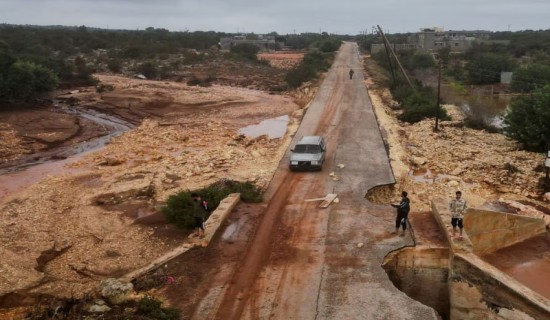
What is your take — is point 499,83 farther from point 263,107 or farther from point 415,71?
point 263,107

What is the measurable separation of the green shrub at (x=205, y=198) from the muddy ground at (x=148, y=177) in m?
0.57

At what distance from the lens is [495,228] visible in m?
16.9

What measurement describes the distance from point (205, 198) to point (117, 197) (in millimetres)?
5435

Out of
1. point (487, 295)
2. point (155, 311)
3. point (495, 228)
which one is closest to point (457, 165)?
point (495, 228)

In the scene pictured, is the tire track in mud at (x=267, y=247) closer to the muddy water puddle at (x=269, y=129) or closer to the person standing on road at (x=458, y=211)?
the person standing on road at (x=458, y=211)

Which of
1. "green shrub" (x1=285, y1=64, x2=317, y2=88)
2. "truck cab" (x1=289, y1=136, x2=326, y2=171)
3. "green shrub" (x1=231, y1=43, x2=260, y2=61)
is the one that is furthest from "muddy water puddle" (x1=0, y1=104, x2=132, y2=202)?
"green shrub" (x1=231, y1=43, x2=260, y2=61)

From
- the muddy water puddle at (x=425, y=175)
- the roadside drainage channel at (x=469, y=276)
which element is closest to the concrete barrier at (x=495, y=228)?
the roadside drainage channel at (x=469, y=276)

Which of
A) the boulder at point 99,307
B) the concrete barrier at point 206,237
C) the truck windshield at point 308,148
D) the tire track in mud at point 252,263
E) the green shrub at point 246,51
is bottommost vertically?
the tire track in mud at point 252,263

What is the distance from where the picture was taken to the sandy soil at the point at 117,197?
603 inches

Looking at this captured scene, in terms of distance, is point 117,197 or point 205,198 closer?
point 205,198

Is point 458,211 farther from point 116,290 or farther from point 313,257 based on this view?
point 116,290

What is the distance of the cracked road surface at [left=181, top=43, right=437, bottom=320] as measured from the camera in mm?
11398

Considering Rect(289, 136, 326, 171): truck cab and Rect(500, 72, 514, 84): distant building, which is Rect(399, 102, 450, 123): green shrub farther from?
Rect(500, 72, 514, 84): distant building

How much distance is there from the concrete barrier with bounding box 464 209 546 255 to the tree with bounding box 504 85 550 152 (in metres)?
10.5
